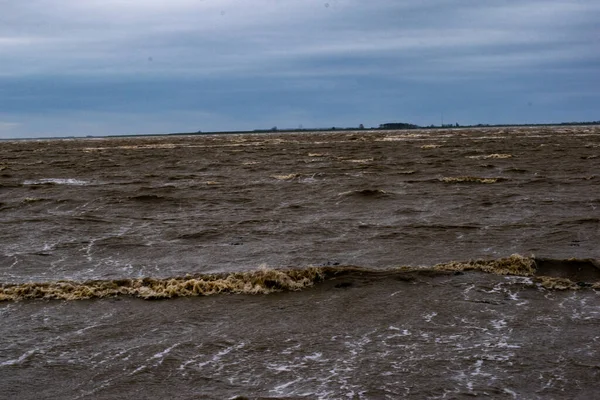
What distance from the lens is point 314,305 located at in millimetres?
11758

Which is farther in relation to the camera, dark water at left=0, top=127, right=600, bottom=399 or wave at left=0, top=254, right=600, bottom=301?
wave at left=0, top=254, right=600, bottom=301

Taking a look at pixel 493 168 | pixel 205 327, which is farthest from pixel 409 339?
pixel 493 168

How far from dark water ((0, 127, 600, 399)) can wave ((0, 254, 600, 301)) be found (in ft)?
0.31

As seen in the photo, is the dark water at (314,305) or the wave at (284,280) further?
the wave at (284,280)

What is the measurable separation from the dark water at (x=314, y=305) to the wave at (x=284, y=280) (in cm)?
10

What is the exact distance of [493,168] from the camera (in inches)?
1505

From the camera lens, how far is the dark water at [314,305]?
8.38m

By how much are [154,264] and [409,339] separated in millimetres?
7399

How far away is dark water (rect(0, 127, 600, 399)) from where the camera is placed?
838cm

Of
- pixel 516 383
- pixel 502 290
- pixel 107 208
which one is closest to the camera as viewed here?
pixel 516 383

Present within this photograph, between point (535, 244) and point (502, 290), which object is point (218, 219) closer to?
point (535, 244)

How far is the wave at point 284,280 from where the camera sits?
41.3ft

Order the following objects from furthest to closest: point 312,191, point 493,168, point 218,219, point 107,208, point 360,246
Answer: point 493,168 < point 312,191 < point 107,208 < point 218,219 < point 360,246

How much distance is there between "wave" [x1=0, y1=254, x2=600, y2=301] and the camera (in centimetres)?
1259
